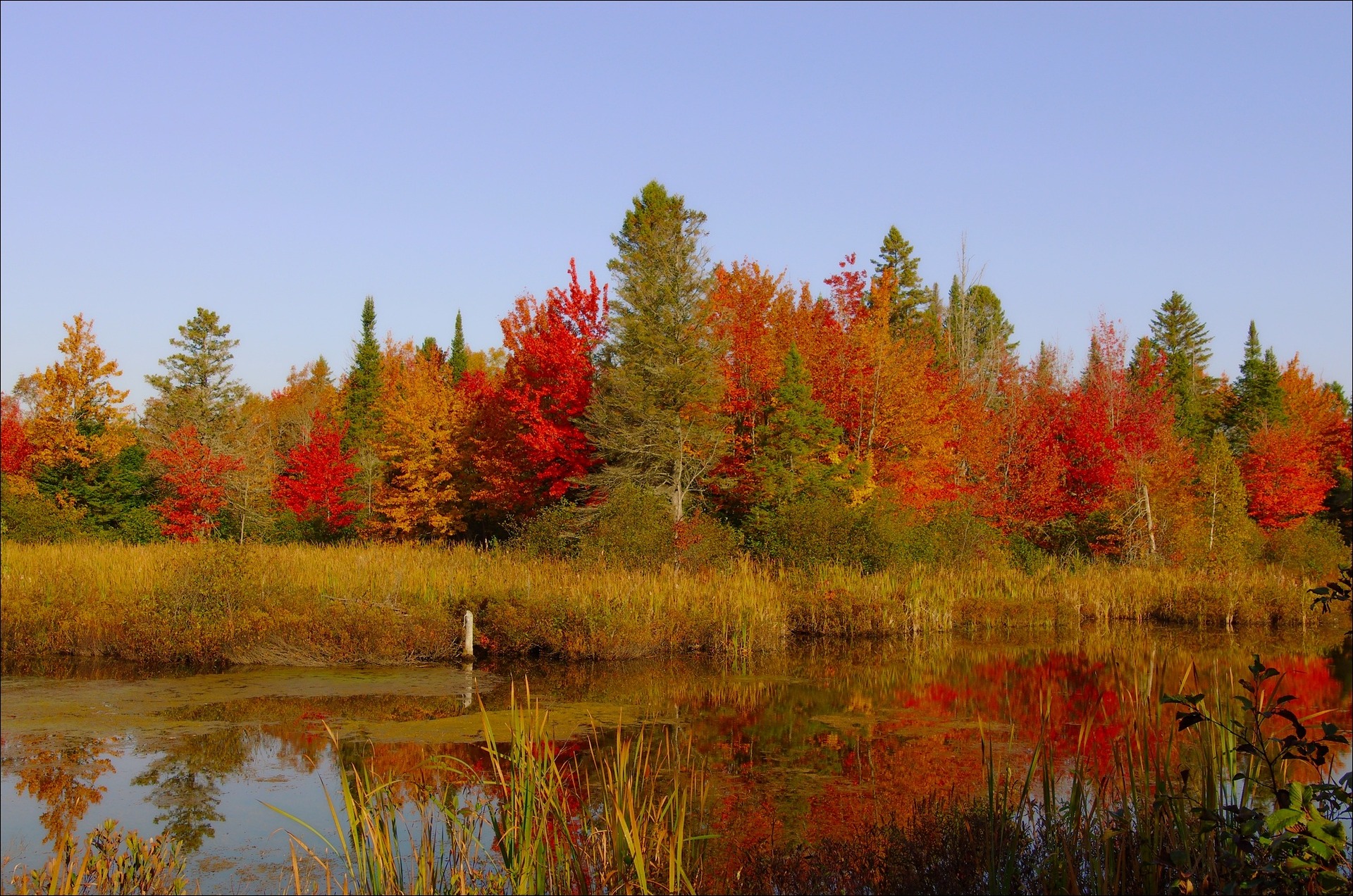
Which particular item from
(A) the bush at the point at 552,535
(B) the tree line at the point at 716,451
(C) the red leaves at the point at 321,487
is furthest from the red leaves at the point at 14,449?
(A) the bush at the point at 552,535

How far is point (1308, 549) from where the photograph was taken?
29.0 metres

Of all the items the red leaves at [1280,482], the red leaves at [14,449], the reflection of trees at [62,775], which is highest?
the red leaves at [14,449]

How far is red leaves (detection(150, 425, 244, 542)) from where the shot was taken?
107ft

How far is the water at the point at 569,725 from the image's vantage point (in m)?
8.04

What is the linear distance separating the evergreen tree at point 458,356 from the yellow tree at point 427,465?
71.2ft

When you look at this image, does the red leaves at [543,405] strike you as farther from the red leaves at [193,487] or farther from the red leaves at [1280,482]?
the red leaves at [1280,482]

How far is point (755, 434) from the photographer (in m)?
27.3

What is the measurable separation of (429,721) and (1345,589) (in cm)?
963

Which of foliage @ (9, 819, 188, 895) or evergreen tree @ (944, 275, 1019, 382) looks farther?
evergreen tree @ (944, 275, 1019, 382)

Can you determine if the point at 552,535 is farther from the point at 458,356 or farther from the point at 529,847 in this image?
the point at 458,356

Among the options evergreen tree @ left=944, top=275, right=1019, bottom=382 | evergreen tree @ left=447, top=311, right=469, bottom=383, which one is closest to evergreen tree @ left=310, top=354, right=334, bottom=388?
evergreen tree @ left=447, top=311, right=469, bottom=383

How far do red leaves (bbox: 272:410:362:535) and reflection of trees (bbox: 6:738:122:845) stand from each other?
25145mm

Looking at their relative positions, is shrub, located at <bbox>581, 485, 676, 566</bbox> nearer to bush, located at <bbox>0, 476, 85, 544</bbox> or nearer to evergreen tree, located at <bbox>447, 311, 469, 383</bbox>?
bush, located at <bbox>0, 476, 85, 544</bbox>

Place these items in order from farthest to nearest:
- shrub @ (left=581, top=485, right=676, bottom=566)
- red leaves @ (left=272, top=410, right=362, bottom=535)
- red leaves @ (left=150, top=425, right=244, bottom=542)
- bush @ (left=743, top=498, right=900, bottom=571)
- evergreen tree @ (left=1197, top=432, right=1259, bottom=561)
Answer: red leaves @ (left=272, top=410, right=362, bottom=535) < red leaves @ (left=150, top=425, right=244, bottom=542) < evergreen tree @ (left=1197, top=432, right=1259, bottom=561) < bush @ (left=743, top=498, right=900, bottom=571) < shrub @ (left=581, top=485, right=676, bottom=566)
